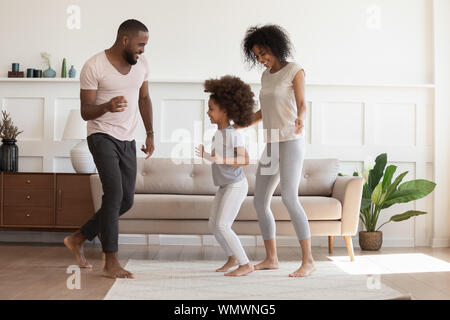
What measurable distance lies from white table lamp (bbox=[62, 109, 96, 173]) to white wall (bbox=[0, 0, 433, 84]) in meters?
0.67

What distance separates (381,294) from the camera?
2406mm

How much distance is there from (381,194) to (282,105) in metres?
1.73

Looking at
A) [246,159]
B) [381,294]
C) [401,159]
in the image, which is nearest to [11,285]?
[246,159]

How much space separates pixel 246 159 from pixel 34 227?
7.28 ft

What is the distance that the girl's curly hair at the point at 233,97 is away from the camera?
2859mm

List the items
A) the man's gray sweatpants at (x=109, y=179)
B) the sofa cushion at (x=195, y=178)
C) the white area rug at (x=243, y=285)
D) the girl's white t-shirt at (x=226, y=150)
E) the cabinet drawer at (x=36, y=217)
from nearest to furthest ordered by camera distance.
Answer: the white area rug at (x=243, y=285)
the man's gray sweatpants at (x=109, y=179)
the girl's white t-shirt at (x=226, y=150)
the sofa cushion at (x=195, y=178)
the cabinet drawer at (x=36, y=217)

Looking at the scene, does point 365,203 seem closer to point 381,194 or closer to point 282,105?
point 381,194

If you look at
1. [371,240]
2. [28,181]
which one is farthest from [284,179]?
[28,181]

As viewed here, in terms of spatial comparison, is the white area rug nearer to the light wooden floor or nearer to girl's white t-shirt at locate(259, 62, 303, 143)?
the light wooden floor

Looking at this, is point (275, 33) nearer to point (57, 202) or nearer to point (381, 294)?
point (381, 294)

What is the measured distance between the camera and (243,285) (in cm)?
259

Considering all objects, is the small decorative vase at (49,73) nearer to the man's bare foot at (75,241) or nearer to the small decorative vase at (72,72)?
the small decorative vase at (72,72)

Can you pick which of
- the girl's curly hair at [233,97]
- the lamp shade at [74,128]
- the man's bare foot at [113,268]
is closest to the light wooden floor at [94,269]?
the man's bare foot at [113,268]

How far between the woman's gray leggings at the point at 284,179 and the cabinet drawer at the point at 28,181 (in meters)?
1.97
